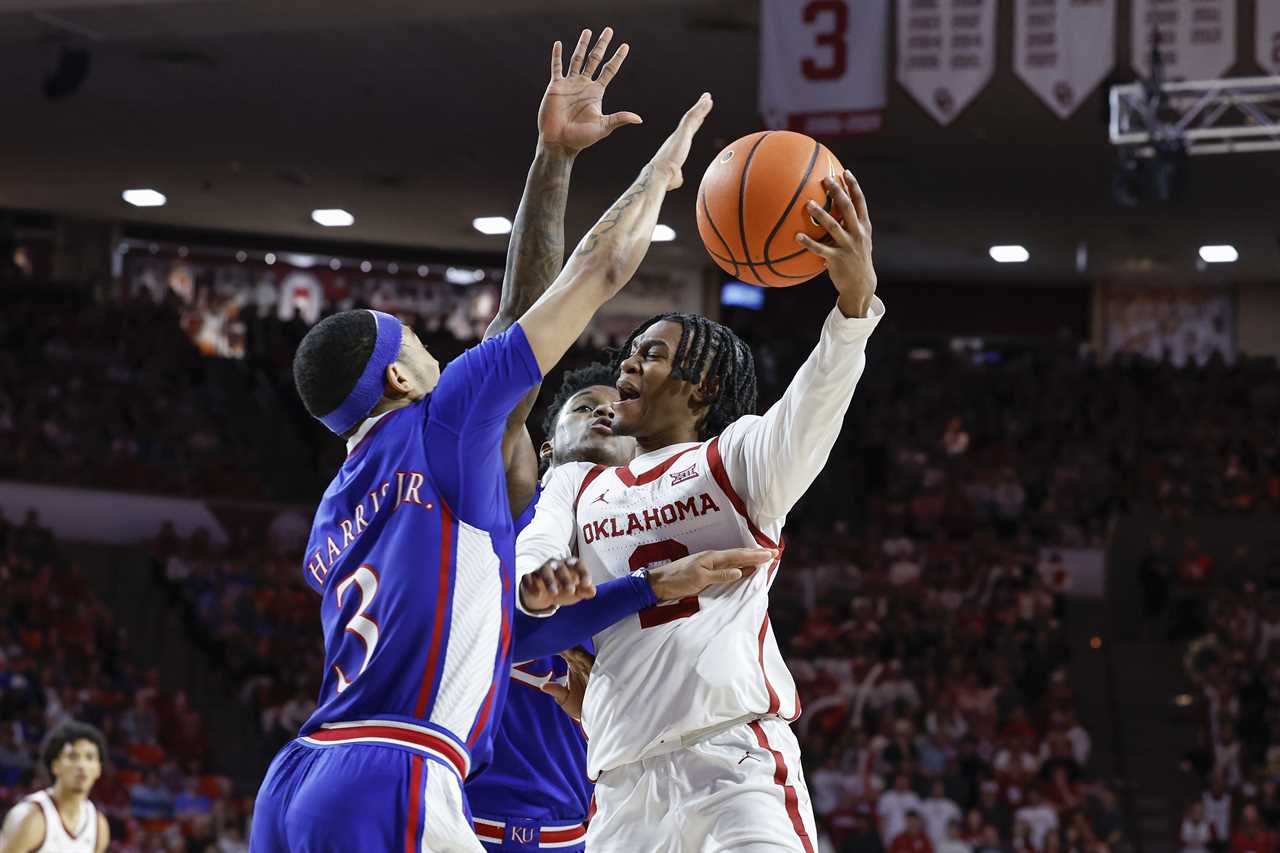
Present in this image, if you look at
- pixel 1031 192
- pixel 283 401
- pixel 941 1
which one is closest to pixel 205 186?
pixel 283 401

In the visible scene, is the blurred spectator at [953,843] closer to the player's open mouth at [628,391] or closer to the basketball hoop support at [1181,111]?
the basketball hoop support at [1181,111]

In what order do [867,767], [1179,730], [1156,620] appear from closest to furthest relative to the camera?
[867,767]
[1179,730]
[1156,620]

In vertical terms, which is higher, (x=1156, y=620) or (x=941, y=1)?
(x=941, y=1)

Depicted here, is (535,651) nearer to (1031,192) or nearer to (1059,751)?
(1059,751)

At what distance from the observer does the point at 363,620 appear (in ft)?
11.4

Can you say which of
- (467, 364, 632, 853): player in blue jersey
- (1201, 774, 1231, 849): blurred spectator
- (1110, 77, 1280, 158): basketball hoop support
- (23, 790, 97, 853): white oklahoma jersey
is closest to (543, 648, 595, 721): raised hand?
(467, 364, 632, 853): player in blue jersey

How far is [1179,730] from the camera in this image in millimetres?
17562

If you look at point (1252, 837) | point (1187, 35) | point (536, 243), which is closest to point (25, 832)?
point (536, 243)

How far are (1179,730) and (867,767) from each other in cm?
520

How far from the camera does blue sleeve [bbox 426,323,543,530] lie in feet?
11.4

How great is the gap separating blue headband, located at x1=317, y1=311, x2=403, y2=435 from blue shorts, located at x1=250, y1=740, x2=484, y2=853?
73cm

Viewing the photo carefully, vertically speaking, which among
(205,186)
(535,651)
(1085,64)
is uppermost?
(205,186)

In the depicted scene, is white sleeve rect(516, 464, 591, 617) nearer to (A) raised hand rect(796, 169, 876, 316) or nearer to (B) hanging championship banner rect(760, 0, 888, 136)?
(A) raised hand rect(796, 169, 876, 316)

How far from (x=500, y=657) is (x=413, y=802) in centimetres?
42
